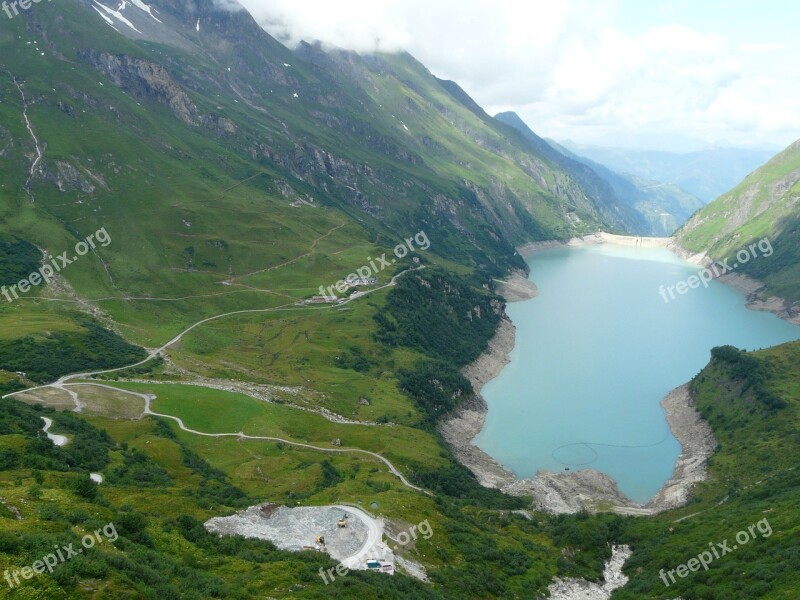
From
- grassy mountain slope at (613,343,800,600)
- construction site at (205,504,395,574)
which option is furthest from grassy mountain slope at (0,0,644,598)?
grassy mountain slope at (613,343,800,600)

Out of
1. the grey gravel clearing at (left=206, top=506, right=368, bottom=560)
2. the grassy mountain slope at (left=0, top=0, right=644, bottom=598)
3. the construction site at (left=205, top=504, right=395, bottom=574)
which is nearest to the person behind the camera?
the grassy mountain slope at (left=0, top=0, right=644, bottom=598)

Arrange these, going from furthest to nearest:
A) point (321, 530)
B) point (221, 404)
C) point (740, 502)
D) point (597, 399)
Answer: point (597, 399) < point (221, 404) < point (740, 502) < point (321, 530)

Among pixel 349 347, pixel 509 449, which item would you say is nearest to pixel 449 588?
pixel 509 449

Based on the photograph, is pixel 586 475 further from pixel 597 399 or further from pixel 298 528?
pixel 298 528

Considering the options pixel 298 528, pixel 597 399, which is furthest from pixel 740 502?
pixel 597 399

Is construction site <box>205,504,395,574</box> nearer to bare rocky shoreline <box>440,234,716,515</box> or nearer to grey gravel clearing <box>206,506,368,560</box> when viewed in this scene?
grey gravel clearing <box>206,506,368,560</box>

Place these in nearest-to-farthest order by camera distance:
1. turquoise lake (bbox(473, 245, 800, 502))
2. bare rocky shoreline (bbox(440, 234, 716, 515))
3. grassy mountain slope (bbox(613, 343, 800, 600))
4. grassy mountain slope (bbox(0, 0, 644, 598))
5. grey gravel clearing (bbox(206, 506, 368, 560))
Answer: grassy mountain slope (bbox(0, 0, 644, 598)) < grey gravel clearing (bbox(206, 506, 368, 560)) < grassy mountain slope (bbox(613, 343, 800, 600)) < bare rocky shoreline (bbox(440, 234, 716, 515)) < turquoise lake (bbox(473, 245, 800, 502))

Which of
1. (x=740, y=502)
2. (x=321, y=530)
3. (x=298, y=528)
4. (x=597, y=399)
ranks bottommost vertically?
(x=740, y=502)

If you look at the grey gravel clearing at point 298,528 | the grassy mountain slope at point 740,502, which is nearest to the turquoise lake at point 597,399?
the grassy mountain slope at point 740,502

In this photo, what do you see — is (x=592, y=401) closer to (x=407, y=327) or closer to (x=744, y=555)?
(x=407, y=327)
